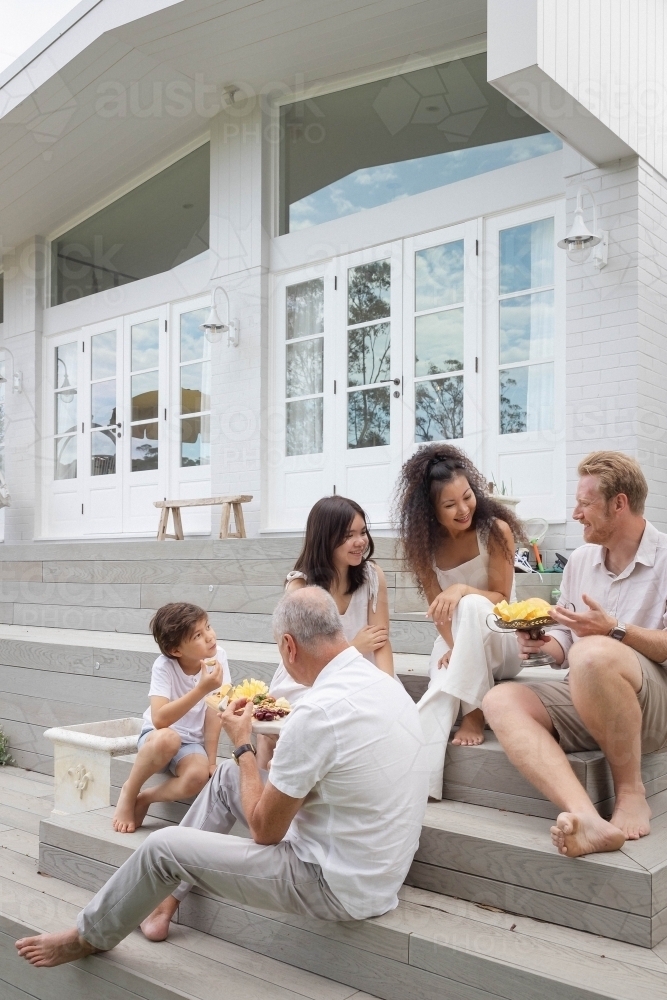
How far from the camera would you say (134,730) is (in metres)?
4.15

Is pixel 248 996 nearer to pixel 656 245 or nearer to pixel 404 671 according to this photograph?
pixel 404 671

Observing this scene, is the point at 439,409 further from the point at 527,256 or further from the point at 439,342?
the point at 527,256

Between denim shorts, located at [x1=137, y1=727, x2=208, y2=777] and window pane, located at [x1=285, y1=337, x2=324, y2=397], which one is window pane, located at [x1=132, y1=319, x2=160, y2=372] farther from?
denim shorts, located at [x1=137, y1=727, x2=208, y2=777]

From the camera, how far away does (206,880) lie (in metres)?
2.33

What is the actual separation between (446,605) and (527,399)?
Result: 3205 mm

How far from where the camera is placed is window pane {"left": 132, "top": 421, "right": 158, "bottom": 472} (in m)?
8.27

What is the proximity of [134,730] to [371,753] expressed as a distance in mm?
2260

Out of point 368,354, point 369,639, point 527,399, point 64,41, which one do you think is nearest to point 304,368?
point 368,354

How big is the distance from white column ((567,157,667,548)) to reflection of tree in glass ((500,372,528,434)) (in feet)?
1.63

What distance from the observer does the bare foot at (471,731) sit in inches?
109

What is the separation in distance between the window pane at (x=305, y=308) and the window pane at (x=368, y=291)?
314 mm

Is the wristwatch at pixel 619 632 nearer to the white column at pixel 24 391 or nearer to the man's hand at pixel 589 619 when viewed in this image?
the man's hand at pixel 589 619

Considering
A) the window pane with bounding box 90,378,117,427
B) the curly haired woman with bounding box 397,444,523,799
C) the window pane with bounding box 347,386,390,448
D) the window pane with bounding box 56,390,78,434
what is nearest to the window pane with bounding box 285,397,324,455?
the window pane with bounding box 347,386,390,448

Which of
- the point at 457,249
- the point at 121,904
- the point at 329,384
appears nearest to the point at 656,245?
the point at 457,249
